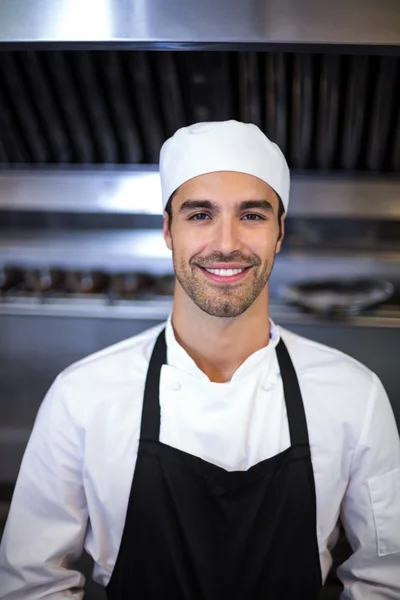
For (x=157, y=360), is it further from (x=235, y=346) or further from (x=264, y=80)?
(x=264, y=80)

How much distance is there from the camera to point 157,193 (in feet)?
5.77

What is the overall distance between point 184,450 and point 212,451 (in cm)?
5

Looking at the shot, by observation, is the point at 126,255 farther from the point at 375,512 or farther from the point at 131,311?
the point at 375,512

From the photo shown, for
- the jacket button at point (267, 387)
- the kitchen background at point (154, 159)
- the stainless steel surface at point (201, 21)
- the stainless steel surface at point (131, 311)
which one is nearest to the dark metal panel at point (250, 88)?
the kitchen background at point (154, 159)

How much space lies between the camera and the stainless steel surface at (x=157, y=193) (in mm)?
1770

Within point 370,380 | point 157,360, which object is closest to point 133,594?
point 157,360

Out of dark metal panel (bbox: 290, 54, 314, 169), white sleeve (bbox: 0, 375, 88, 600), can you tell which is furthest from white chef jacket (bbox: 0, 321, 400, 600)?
dark metal panel (bbox: 290, 54, 314, 169)

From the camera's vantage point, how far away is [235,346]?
49.6 inches

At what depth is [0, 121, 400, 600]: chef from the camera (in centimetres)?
117

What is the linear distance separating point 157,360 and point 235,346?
0.16m

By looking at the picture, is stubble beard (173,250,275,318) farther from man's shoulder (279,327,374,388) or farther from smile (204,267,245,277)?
man's shoulder (279,327,374,388)

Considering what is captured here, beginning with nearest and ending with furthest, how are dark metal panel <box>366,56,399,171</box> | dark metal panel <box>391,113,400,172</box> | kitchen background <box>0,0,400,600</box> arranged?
kitchen background <box>0,0,400,600</box>, dark metal panel <box>366,56,399,171</box>, dark metal panel <box>391,113,400,172</box>

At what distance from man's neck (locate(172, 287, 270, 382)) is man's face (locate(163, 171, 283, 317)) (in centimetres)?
7

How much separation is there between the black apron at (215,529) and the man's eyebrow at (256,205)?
0.40m
